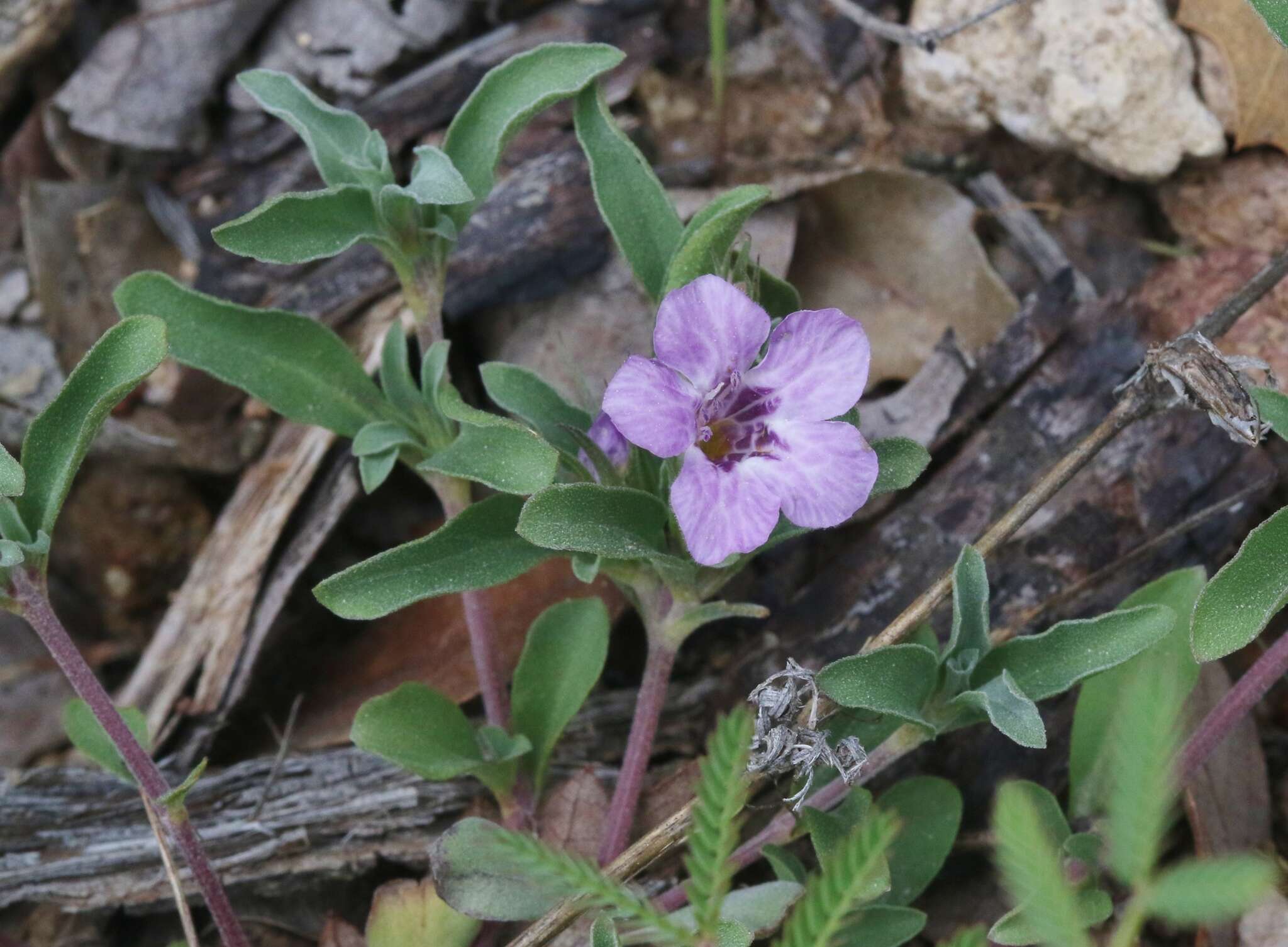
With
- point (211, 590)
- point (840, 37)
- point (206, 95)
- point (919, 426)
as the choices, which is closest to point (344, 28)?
point (206, 95)

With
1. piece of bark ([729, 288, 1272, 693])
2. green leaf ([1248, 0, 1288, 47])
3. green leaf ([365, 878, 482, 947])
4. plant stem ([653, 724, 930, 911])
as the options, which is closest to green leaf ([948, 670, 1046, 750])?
plant stem ([653, 724, 930, 911])

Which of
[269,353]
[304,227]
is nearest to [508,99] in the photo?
[304,227]

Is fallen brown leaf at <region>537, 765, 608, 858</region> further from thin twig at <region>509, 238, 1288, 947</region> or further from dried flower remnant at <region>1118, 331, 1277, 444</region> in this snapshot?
dried flower remnant at <region>1118, 331, 1277, 444</region>

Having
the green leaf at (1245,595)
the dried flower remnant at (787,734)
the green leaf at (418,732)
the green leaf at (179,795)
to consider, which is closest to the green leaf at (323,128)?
the green leaf at (1245,595)

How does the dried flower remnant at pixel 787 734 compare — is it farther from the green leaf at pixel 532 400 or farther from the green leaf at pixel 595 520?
the green leaf at pixel 532 400

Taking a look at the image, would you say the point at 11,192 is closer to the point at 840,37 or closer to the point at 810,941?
the point at 840,37

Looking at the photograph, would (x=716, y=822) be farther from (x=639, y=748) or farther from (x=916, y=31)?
(x=916, y=31)
